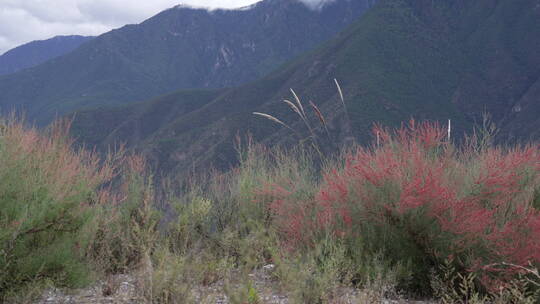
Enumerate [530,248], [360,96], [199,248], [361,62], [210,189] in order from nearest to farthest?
[530,248] → [199,248] → [210,189] → [360,96] → [361,62]

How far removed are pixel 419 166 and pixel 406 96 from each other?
62109 millimetres

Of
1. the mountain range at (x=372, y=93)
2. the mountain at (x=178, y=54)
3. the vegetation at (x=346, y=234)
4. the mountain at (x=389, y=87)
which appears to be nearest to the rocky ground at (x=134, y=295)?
the vegetation at (x=346, y=234)

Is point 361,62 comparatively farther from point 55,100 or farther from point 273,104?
point 55,100

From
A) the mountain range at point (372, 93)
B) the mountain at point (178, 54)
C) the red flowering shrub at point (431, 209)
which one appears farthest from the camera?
the mountain at point (178, 54)

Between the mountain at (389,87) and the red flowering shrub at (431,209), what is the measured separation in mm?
44023

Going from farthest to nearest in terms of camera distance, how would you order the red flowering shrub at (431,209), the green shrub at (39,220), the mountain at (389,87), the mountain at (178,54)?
the mountain at (178,54) → the mountain at (389,87) → the red flowering shrub at (431,209) → the green shrub at (39,220)

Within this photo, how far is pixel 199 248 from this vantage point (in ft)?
17.8

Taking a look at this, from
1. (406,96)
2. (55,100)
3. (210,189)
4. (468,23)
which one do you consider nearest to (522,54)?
(468,23)

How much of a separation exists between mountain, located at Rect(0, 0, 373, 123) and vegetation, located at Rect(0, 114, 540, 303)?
13126 cm

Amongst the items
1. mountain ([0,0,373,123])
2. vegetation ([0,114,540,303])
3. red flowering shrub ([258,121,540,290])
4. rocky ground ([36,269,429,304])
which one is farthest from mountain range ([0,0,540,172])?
rocky ground ([36,269,429,304])

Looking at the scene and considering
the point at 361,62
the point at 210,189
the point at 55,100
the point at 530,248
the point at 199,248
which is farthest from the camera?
the point at 55,100

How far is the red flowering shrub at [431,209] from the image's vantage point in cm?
382

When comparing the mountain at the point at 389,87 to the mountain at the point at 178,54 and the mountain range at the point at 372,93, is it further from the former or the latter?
the mountain at the point at 178,54

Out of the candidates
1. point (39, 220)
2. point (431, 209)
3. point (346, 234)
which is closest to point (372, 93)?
point (346, 234)
